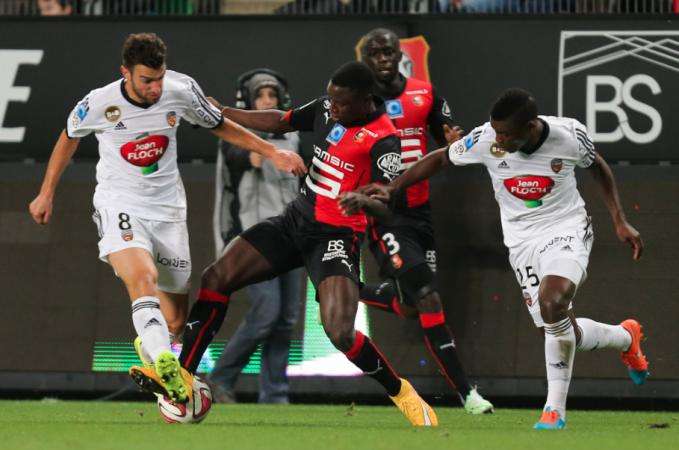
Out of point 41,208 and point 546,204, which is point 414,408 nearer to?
point 546,204

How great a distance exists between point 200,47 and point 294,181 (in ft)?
4.46

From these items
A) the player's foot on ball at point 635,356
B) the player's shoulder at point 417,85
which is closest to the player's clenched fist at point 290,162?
the player's shoulder at point 417,85

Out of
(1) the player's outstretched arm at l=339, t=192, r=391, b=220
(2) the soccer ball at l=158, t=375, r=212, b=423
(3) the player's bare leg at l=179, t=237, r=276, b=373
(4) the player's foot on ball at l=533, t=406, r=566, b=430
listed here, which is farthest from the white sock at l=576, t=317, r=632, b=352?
(2) the soccer ball at l=158, t=375, r=212, b=423

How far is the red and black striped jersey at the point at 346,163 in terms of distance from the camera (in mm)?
9273

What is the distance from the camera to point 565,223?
9.48 meters

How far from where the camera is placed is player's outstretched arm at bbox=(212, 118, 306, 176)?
9.05 m

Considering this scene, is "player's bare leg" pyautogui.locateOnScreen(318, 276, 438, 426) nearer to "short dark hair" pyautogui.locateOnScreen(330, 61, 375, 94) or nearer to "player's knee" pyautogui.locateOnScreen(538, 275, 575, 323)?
"player's knee" pyautogui.locateOnScreen(538, 275, 575, 323)

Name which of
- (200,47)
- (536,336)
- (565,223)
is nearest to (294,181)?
(200,47)

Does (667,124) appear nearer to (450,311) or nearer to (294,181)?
(450,311)

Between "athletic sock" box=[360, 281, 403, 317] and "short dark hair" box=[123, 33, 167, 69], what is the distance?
10.3 feet

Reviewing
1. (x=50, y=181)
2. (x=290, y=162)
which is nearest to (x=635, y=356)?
(x=290, y=162)

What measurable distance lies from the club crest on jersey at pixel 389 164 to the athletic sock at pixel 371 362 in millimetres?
1038

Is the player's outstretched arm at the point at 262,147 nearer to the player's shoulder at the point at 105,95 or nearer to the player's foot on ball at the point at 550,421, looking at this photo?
the player's shoulder at the point at 105,95

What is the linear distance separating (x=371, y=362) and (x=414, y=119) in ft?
9.58
